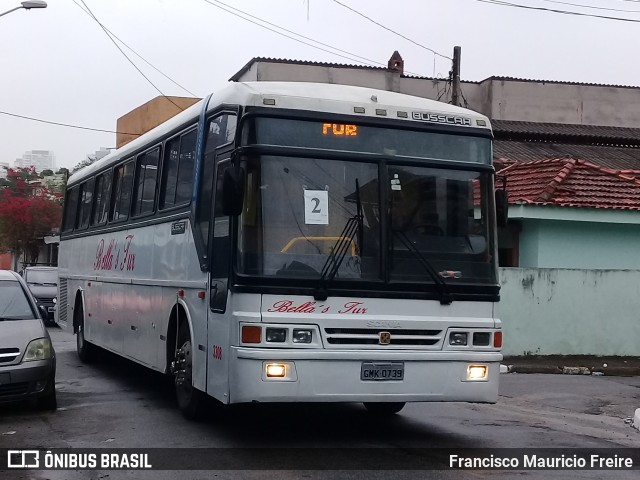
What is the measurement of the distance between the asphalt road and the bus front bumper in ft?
1.83

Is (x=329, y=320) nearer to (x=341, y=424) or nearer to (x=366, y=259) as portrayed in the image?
(x=366, y=259)

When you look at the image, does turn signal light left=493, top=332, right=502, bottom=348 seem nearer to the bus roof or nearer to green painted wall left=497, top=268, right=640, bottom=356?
the bus roof

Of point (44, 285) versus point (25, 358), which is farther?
point (44, 285)

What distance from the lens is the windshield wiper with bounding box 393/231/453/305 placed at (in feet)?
28.1

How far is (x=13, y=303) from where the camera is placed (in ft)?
37.1

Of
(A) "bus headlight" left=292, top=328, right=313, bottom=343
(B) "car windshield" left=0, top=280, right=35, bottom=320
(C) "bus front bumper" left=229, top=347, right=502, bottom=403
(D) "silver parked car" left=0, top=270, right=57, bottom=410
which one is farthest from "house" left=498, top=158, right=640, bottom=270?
(A) "bus headlight" left=292, top=328, right=313, bottom=343

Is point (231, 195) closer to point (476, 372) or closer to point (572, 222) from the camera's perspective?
point (476, 372)

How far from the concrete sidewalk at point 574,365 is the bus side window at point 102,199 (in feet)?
24.4

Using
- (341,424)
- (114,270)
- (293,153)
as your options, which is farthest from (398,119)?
(114,270)

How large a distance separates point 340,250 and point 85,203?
9.41 metres

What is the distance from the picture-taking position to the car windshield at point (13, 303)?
11.0 meters

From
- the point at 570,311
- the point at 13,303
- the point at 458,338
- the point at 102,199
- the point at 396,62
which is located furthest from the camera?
the point at 396,62

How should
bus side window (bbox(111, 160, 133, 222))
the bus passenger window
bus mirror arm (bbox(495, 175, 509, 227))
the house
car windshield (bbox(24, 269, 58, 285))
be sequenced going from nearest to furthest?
bus mirror arm (bbox(495, 175, 509, 227)) → the bus passenger window → bus side window (bbox(111, 160, 133, 222)) → the house → car windshield (bbox(24, 269, 58, 285))

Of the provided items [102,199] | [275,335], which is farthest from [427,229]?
[102,199]
